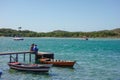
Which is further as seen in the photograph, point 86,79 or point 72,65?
point 72,65

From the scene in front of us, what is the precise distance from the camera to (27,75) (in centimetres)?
3616

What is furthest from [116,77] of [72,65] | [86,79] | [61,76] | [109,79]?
[72,65]

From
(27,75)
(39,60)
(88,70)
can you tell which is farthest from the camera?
(39,60)

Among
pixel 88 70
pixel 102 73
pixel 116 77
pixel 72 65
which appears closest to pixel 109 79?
pixel 116 77

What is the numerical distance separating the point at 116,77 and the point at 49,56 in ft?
52.4

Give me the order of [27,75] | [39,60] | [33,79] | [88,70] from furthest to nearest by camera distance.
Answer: [39,60], [88,70], [27,75], [33,79]

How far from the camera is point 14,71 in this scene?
3872 centimetres

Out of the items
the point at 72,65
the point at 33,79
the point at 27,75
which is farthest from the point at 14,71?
the point at 72,65

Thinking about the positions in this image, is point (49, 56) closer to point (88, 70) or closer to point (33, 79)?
point (88, 70)

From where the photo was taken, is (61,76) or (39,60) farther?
(39,60)

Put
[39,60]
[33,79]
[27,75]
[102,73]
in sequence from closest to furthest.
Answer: [33,79] < [27,75] < [102,73] < [39,60]

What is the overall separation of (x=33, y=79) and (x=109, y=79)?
8.21 metres

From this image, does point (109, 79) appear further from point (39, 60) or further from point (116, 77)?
point (39, 60)

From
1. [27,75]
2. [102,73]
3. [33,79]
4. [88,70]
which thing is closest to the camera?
[33,79]
